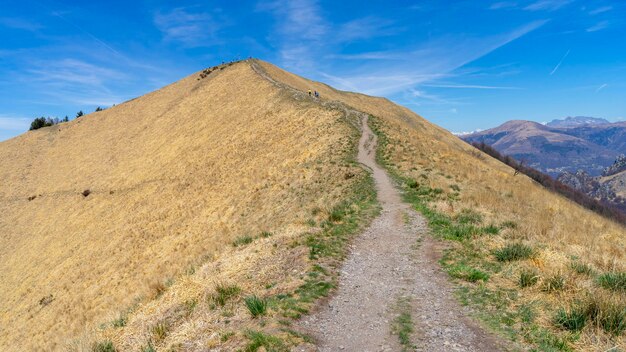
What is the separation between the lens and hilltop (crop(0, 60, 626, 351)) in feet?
30.2

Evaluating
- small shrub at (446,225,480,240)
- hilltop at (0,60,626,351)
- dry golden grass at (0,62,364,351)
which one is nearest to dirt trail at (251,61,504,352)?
hilltop at (0,60,626,351)

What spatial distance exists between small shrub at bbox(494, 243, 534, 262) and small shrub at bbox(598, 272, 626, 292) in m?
2.19

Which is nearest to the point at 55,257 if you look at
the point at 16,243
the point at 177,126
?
the point at 16,243

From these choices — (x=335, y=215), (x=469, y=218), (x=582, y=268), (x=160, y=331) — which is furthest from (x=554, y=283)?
(x=160, y=331)

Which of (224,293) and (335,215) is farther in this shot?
(335,215)

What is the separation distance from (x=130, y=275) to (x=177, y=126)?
151 feet

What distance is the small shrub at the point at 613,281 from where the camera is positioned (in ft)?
30.4

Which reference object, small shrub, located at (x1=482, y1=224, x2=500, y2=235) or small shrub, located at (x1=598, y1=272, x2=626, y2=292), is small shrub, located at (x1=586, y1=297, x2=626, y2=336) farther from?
small shrub, located at (x1=482, y1=224, x2=500, y2=235)

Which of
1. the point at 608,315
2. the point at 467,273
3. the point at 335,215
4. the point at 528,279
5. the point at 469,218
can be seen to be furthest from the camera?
the point at 335,215

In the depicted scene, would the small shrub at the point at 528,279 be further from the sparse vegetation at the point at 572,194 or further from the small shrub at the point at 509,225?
the sparse vegetation at the point at 572,194

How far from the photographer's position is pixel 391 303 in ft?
31.5

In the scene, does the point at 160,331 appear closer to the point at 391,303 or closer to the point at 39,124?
the point at 391,303

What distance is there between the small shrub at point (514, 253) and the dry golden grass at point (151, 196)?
8187 mm

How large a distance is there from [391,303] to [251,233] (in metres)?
13.1
